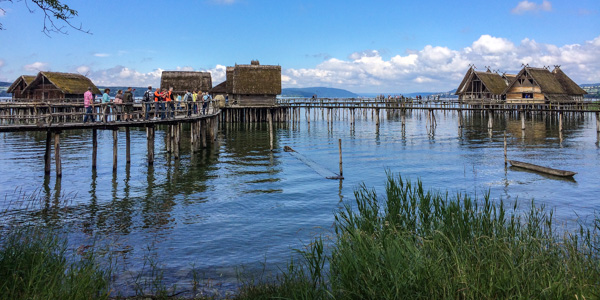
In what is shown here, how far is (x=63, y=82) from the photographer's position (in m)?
51.6

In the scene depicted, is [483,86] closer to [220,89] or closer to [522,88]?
[522,88]

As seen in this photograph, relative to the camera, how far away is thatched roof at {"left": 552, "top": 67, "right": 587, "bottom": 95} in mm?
63203

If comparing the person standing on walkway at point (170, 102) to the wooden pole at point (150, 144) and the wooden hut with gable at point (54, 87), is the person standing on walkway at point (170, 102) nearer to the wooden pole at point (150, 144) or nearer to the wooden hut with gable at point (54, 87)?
the wooden pole at point (150, 144)

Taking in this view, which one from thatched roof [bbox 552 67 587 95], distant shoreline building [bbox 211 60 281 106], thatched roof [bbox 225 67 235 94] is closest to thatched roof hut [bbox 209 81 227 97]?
thatched roof [bbox 225 67 235 94]

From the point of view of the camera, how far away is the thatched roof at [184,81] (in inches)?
2224

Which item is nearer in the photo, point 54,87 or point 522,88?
point 54,87

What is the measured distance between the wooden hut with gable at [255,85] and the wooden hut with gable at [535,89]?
27.3m

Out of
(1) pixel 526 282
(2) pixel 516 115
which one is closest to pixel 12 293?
(1) pixel 526 282

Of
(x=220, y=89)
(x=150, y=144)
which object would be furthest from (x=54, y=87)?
(x=150, y=144)

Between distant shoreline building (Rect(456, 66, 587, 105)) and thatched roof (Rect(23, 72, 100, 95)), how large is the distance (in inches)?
1734

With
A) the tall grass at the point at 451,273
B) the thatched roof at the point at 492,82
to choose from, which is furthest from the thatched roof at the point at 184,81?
the tall grass at the point at 451,273

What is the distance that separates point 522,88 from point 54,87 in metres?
51.0

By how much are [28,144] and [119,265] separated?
29203 millimetres

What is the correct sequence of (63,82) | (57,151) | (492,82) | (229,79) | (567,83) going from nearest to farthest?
(57,151) → (63,82) → (229,79) → (567,83) → (492,82)
